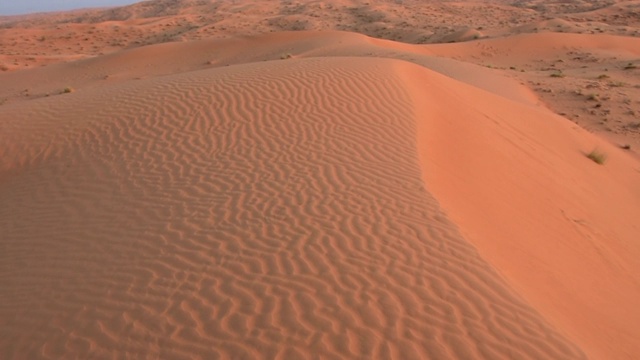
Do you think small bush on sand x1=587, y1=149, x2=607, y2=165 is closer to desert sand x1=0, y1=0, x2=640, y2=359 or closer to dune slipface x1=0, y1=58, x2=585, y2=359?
desert sand x1=0, y1=0, x2=640, y2=359

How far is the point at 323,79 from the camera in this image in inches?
398

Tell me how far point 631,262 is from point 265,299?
487 centimetres

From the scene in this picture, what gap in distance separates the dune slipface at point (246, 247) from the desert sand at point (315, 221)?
2 centimetres

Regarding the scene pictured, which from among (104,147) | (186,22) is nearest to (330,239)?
(104,147)

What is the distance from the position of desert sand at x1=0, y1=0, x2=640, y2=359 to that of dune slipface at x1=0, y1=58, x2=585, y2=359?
2 cm

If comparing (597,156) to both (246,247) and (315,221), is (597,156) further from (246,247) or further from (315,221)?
(246,247)

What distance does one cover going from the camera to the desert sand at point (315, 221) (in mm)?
3633

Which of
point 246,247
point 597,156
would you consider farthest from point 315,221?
point 597,156

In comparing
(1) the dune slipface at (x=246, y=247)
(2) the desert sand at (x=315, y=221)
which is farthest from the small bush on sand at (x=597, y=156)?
(1) the dune slipface at (x=246, y=247)

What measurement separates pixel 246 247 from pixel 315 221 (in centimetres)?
78

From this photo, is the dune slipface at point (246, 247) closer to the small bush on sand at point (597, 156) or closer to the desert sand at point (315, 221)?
the desert sand at point (315, 221)

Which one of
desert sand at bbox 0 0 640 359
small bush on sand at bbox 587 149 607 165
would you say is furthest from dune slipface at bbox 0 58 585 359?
small bush on sand at bbox 587 149 607 165

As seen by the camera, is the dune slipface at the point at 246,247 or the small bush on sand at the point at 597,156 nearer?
the dune slipface at the point at 246,247

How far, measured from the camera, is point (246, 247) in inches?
182
